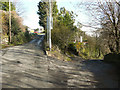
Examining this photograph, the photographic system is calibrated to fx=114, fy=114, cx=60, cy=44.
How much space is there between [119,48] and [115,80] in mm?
3049

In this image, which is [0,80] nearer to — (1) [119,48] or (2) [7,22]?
(1) [119,48]

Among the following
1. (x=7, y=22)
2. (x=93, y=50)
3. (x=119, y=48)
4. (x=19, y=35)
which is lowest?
(x=93, y=50)

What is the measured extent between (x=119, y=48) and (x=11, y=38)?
1490 cm

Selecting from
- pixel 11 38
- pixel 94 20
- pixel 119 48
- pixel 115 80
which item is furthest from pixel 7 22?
pixel 115 80

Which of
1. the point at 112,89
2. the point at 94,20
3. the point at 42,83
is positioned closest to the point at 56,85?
the point at 42,83

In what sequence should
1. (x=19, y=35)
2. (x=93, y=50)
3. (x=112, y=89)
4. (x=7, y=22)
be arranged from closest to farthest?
(x=112, y=89)
(x=7, y=22)
(x=19, y=35)
(x=93, y=50)

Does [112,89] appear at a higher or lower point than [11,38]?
lower

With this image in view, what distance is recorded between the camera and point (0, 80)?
3820 mm

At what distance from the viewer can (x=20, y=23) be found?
1959 cm

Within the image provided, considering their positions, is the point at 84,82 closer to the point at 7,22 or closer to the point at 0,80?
the point at 0,80

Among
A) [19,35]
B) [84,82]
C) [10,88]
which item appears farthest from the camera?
[19,35]

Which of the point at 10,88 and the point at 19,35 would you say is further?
the point at 19,35

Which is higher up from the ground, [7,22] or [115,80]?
[7,22]

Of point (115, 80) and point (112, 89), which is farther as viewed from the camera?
point (115, 80)
